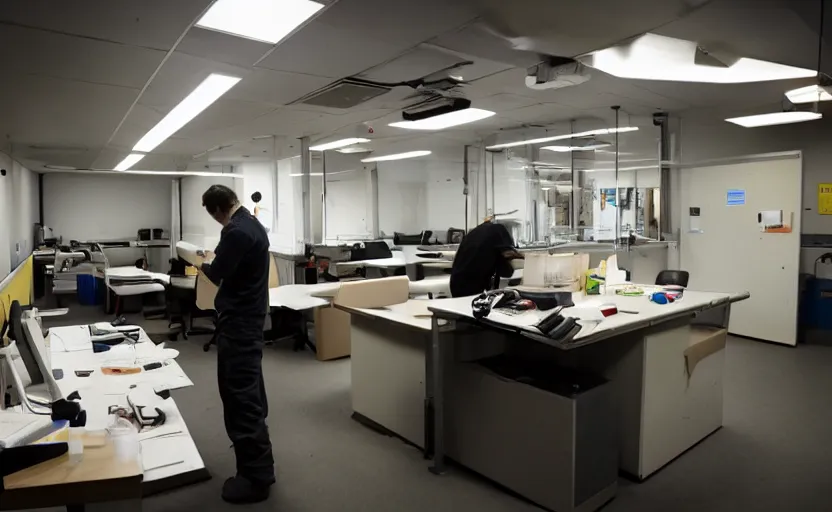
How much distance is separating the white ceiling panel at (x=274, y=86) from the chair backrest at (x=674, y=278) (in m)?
3.65

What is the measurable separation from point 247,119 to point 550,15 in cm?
368

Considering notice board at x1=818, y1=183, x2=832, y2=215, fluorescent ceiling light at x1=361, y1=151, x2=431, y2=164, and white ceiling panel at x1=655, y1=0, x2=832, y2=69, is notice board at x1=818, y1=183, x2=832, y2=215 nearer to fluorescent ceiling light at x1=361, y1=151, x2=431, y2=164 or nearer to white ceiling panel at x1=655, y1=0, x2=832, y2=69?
white ceiling panel at x1=655, y1=0, x2=832, y2=69

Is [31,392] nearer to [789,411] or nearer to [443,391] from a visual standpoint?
[443,391]

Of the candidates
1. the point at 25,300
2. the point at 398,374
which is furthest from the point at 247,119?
the point at 398,374

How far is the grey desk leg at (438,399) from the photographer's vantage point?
282 cm

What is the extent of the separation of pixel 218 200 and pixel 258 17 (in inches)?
37.8

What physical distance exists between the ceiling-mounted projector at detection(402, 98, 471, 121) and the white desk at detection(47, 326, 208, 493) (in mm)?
2572

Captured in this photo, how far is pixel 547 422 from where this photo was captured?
243cm

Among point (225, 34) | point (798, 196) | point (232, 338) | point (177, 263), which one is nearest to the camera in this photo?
point (232, 338)

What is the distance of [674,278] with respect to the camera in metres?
5.12

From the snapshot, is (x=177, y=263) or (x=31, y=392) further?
(x=177, y=263)

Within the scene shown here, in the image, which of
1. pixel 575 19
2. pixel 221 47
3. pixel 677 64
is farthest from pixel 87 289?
pixel 677 64

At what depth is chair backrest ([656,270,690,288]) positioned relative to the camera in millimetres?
5059

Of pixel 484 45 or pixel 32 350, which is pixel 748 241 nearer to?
pixel 484 45
